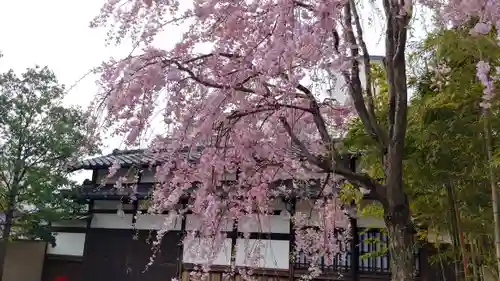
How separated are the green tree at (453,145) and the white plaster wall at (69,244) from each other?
8673 millimetres

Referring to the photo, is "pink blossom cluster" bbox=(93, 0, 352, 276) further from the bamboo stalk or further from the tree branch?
the bamboo stalk

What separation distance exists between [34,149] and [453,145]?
29.5ft

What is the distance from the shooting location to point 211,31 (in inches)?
108

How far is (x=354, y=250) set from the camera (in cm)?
730

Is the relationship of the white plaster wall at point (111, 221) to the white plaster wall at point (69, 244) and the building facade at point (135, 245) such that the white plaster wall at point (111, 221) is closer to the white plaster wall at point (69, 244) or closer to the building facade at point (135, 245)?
the building facade at point (135, 245)

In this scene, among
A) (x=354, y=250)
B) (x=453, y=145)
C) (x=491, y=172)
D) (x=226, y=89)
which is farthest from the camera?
(x=354, y=250)

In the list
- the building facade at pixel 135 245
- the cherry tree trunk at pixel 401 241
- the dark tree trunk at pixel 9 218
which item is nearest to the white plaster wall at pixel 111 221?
the building facade at pixel 135 245

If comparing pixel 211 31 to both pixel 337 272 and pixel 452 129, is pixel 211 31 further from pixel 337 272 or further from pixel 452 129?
pixel 337 272

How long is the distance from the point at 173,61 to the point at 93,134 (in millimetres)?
660

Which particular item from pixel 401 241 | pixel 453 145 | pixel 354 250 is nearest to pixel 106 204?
pixel 354 250

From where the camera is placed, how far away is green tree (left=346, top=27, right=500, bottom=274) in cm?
363

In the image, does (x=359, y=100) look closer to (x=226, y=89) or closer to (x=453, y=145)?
(x=226, y=89)

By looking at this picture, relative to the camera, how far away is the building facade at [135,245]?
733 cm

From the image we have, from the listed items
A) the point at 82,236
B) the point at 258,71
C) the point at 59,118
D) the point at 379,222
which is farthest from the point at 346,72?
the point at 82,236
